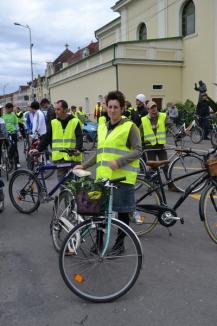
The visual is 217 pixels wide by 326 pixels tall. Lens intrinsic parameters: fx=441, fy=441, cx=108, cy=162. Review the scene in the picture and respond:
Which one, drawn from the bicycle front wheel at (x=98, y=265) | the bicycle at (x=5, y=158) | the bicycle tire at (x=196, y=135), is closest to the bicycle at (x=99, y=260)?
the bicycle front wheel at (x=98, y=265)

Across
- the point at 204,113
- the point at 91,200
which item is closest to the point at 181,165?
the point at 91,200

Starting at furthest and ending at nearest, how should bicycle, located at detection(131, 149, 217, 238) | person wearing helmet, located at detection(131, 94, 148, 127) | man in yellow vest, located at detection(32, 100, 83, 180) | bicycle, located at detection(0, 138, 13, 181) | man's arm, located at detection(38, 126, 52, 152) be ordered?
bicycle, located at detection(0, 138, 13, 181)
person wearing helmet, located at detection(131, 94, 148, 127)
man's arm, located at detection(38, 126, 52, 152)
man in yellow vest, located at detection(32, 100, 83, 180)
bicycle, located at detection(131, 149, 217, 238)

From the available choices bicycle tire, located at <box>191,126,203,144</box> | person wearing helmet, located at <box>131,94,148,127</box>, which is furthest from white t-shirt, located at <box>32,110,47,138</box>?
bicycle tire, located at <box>191,126,203,144</box>

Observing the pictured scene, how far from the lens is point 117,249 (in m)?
4.09

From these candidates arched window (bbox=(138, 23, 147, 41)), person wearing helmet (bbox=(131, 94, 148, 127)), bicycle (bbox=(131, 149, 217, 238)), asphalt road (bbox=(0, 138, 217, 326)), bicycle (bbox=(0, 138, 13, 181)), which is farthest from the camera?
arched window (bbox=(138, 23, 147, 41))

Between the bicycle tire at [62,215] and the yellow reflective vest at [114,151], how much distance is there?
1.91 ft

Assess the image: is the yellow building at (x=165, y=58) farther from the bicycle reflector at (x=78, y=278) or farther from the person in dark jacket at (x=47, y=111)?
the bicycle reflector at (x=78, y=278)

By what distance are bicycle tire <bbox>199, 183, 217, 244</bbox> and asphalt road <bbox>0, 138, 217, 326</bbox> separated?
0.23 meters

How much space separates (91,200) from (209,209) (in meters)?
1.82

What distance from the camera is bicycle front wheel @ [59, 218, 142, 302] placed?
3.97 metres

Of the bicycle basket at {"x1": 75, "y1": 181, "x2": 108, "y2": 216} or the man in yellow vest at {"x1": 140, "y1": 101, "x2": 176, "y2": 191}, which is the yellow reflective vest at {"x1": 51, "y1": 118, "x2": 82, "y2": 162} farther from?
the bicycle basket at {"x1": 75, "y1": 181, "x2": 108, "y2": 216}

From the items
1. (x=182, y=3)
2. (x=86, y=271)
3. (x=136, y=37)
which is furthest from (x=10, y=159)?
(x=136, y=37)

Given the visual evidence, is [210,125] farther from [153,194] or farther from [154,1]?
[154,1]

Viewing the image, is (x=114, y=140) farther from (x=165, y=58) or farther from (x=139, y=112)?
(x=165, y=58)
